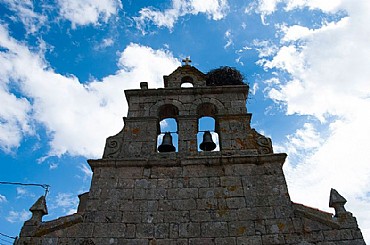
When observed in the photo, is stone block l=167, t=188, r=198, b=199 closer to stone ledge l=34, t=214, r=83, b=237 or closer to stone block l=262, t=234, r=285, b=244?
stone block l=262, t=234, r=285, b=244

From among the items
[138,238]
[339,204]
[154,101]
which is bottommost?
[138,238]

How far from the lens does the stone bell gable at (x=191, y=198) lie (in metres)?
5.31

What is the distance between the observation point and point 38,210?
571cm

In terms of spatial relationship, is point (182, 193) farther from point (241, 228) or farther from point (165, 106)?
point (165, 106)

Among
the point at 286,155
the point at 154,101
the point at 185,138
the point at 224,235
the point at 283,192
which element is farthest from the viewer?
the point at 154,101

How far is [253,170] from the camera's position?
20.2ft

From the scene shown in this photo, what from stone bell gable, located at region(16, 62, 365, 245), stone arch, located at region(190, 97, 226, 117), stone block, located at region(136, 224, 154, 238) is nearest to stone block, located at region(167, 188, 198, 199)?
stone bell gable, located at region(16, 62, 365, 245)

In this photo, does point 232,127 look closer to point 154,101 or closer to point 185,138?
point 185,138

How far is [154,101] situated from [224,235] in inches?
141

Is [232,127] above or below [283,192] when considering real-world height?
above

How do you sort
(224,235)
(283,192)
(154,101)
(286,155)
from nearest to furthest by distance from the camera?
(224,235), (283,192), (286,155), (154,101)

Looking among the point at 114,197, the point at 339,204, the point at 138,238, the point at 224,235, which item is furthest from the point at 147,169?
the point at 339,204

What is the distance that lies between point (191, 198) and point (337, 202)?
2.49m

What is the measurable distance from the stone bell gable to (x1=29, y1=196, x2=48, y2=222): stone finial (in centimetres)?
2
